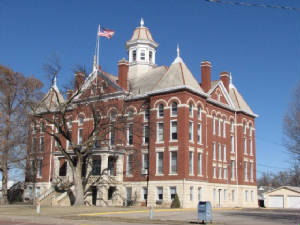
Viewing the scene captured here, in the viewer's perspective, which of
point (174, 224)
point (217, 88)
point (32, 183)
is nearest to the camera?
point (174, 224)

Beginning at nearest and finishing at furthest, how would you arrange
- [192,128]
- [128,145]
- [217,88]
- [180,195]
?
[180,195] < [192,128] < [128,145] < [217,88]

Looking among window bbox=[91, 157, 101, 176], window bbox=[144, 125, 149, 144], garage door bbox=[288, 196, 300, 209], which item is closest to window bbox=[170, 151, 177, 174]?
window bbox=[144, 125, 149, 144]

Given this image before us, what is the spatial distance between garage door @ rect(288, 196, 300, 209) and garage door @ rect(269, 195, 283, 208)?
1.31 metres

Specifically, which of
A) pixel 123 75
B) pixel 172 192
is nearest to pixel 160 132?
pixel 172 192

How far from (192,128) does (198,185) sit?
594cm

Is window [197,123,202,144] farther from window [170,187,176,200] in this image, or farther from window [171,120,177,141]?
window [170,187,176,200]

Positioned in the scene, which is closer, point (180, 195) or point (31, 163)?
point (180, 195)

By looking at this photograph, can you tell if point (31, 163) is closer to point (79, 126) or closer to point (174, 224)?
point (79, 126)

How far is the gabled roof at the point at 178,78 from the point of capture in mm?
44969

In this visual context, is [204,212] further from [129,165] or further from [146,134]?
[129,165]

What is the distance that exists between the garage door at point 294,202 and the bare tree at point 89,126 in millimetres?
30716

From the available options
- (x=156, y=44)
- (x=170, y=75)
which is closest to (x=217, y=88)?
(x=170, y=75)

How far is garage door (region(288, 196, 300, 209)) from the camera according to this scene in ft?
208

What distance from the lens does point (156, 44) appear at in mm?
59531
